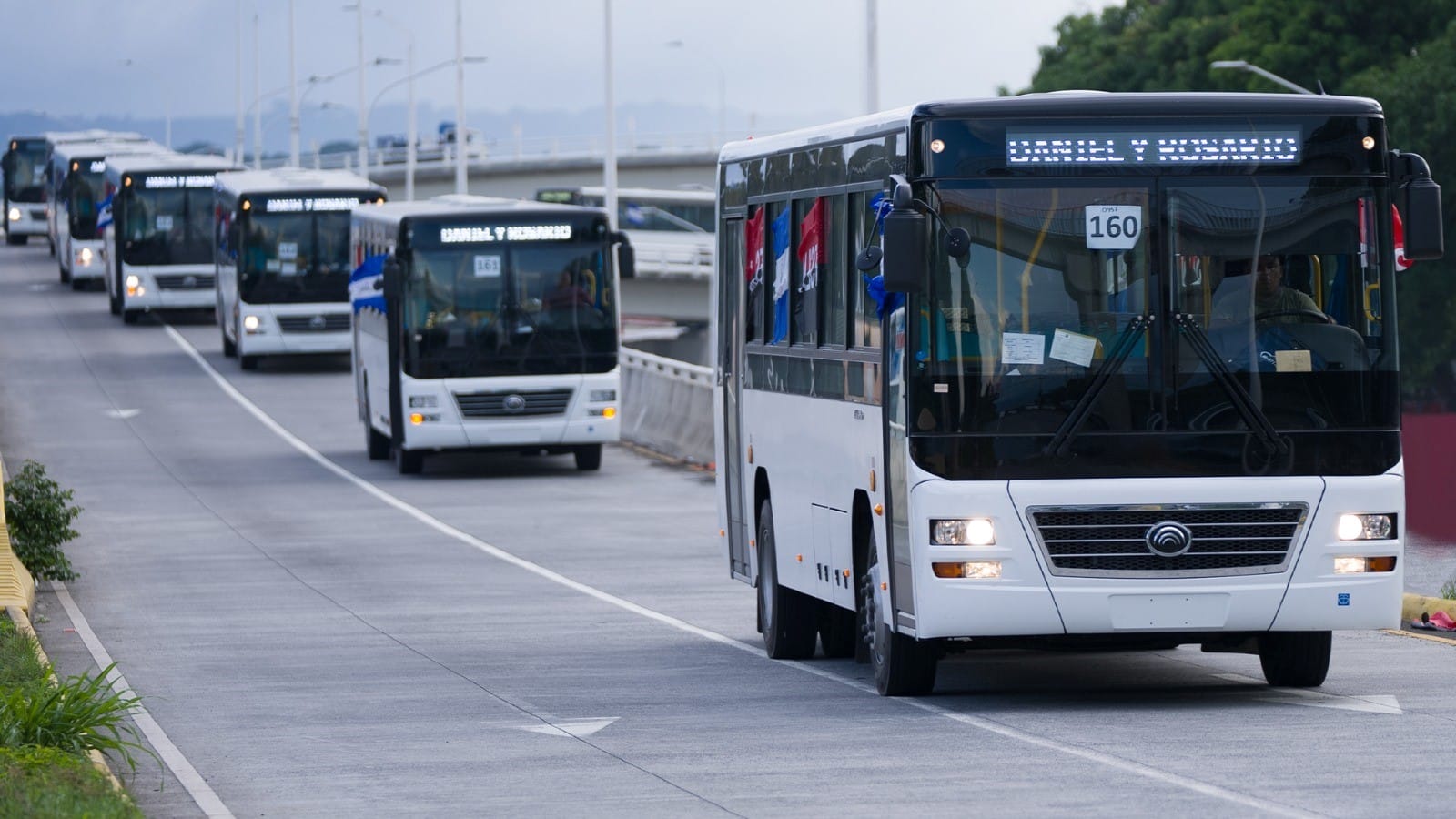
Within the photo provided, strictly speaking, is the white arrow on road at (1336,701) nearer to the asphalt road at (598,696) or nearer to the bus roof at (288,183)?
the asphalt road at (598,696)

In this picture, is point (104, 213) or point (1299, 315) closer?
point (1299, 315)

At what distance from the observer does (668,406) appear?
3788 centimetres

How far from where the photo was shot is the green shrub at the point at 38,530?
2231cm

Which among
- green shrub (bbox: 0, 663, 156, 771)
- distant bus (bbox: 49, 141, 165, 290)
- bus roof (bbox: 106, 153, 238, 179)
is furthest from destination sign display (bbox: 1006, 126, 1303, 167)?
distant bus (bbox: 49, 141, 165, 290)

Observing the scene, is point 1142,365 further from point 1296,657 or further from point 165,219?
point 165,219

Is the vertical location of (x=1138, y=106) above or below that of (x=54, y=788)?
above

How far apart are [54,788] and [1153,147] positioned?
5.89 metres

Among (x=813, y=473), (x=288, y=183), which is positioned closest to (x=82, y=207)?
(x=288, y=183)

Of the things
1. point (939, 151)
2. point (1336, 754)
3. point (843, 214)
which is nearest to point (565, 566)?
point (843, 214)

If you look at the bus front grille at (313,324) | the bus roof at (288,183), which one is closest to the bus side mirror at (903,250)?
the bus roof at (288,183)

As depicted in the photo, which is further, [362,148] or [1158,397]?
[362,148]

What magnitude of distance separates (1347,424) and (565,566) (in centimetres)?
1194

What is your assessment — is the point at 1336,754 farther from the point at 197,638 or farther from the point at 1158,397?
the point at 197,638

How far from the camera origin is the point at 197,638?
1833 cm
